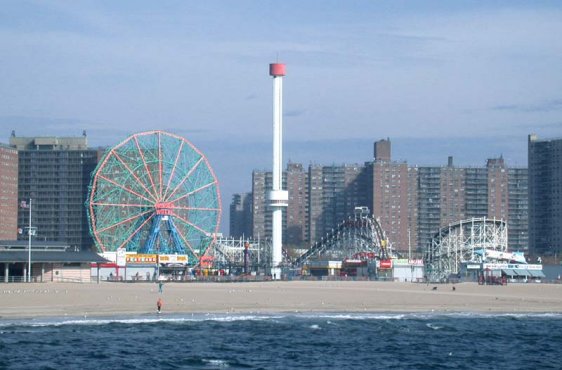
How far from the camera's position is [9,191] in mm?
185125

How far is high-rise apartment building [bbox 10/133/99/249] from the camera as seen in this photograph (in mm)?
191125

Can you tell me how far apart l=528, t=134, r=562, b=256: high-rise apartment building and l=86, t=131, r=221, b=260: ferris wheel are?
285 ft

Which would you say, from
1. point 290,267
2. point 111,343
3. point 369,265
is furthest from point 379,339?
point 290,267

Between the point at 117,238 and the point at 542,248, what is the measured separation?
9810 cm

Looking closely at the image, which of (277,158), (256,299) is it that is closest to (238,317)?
(256,299)

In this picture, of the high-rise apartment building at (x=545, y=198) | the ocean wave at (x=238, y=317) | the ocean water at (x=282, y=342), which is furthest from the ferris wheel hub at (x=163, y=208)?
the high-rise apartment building at (x=545, y=198)

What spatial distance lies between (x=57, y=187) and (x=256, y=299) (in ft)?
415

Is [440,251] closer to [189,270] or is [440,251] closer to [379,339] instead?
[189,270]

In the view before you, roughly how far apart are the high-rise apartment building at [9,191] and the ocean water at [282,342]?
124 meters

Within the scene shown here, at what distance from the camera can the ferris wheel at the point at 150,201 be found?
113062 mm

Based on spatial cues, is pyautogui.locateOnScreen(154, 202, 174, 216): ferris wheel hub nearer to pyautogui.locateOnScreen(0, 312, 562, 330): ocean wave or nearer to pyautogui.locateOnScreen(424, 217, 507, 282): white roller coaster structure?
pyautogui.locateOnScreen(424, 217, 507, 282): white roller coaster structure

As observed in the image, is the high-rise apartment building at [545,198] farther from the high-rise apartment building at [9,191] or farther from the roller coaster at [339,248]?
the high-rise apartment building at [9,191]

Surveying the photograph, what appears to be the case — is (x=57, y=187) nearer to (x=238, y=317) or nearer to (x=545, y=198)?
(x=545, y=198)

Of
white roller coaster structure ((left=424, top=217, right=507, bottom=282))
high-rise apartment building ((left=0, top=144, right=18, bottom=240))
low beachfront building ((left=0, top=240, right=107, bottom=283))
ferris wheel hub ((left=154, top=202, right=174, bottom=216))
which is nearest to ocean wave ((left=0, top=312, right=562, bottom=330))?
low beachfront building ((left=0, top=240, right=107, bottom=283))
